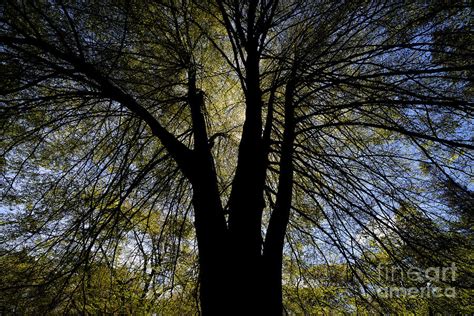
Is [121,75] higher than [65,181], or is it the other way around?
[121,75]

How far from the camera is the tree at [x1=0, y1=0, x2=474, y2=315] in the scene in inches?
64.6

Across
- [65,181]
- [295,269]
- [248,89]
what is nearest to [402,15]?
[248,89]

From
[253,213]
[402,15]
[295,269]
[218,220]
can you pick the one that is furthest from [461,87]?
[295,269]

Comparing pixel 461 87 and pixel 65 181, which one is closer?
pixel 461 87

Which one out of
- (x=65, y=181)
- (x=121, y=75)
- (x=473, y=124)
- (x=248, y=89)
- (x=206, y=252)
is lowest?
(x=206, y=252)

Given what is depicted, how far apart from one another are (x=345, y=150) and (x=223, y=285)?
2574mm

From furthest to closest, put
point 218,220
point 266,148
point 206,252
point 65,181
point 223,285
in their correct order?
point 65,181 < point 266,148 < point 218,220 < point 206,252 < point 223,285

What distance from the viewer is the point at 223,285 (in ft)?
4.57

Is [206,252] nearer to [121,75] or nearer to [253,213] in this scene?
[253,213]

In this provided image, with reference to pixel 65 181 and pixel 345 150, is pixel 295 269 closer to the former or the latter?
pixel 345 150

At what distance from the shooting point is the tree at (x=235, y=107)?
164 centimetres

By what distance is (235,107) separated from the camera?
4.08 meters

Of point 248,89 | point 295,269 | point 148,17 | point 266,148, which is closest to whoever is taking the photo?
point 266,148

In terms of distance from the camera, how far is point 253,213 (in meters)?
1.65
